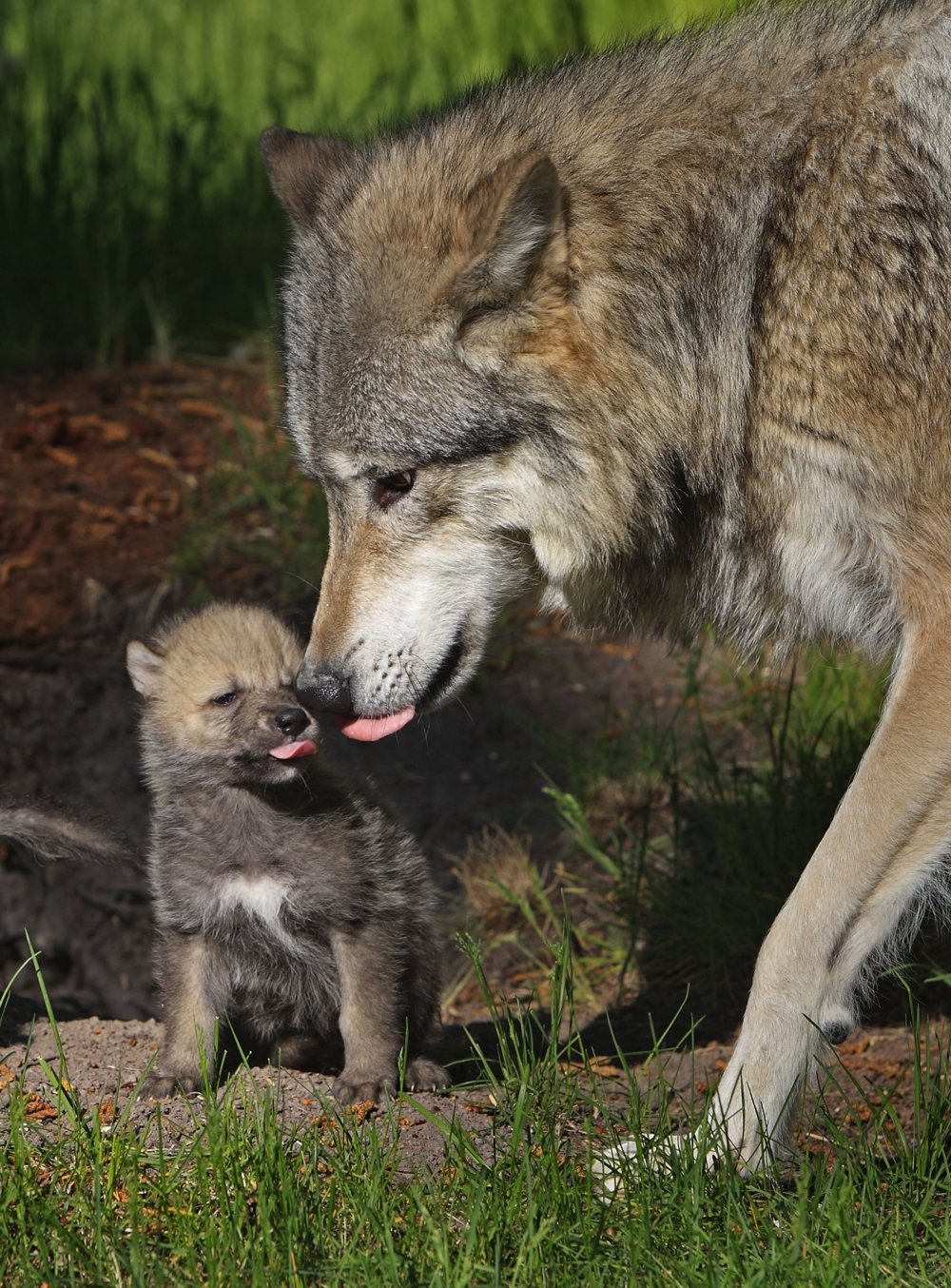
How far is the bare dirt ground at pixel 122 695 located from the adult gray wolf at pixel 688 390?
4.42ft

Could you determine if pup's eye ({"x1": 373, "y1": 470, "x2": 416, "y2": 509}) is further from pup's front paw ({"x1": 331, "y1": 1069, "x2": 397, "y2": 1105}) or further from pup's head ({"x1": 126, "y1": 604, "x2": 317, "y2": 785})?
pup's front paw ({"x1": 331, "y1": 1069, "x2": 397, "y2": 1105})

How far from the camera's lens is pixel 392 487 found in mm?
3219

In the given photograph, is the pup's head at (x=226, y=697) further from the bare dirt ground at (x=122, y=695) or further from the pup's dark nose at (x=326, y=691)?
the bare dirt ground at (x=122, y=695)

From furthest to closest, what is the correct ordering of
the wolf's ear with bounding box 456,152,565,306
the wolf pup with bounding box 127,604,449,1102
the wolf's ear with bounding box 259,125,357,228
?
1. the wolf's ear with bounding box 259,125,357,228
2. the wolf pup with bounding box 127,604,449,1102
3. the wolf's ear with bounding box 456,152,565,306

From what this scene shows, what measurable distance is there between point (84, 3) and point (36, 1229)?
33.4 ft

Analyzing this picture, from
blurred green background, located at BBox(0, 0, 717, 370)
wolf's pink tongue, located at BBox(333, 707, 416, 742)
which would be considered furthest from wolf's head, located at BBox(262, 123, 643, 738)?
blurred green background, located at BBox(0, 0, 717, 370)

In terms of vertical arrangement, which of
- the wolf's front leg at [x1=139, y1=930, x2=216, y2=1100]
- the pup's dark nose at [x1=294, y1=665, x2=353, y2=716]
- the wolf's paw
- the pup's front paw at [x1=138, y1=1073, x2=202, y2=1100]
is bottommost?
the wolf's paw

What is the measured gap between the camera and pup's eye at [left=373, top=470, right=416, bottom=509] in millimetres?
3180

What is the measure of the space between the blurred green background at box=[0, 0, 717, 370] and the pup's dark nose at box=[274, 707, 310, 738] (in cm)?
341

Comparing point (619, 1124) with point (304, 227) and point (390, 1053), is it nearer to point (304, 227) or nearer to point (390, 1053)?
point (390, 1053)

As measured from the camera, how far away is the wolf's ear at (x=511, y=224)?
276 centimetres

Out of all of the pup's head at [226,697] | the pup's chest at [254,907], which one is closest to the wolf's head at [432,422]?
the pup's head at [226,697]

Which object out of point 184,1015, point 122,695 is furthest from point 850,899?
point 122,695

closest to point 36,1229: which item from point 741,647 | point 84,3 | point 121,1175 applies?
point 121,1175
